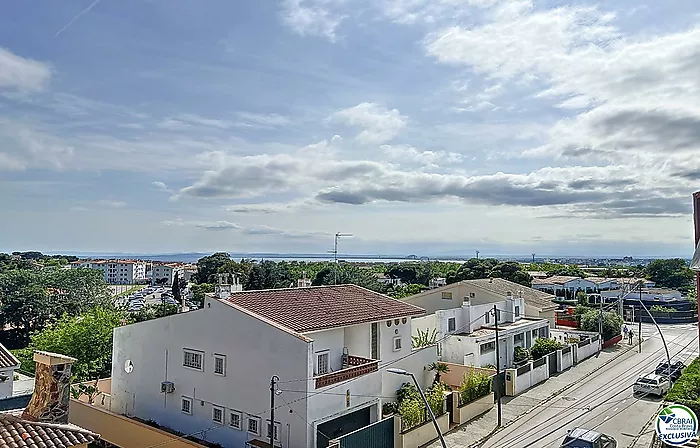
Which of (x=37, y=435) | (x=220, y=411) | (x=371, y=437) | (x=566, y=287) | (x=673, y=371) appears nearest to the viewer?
(x=37, y=435)

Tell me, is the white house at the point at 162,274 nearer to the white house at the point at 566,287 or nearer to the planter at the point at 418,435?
the white house at the point at 566,287

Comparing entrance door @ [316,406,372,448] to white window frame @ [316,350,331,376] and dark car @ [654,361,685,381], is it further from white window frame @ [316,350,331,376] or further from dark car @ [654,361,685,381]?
dark car @ [654,361,685,381]

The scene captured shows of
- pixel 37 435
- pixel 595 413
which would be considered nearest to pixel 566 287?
pixel 595 413

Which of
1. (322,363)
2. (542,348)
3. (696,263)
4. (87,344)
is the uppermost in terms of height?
(696,263)

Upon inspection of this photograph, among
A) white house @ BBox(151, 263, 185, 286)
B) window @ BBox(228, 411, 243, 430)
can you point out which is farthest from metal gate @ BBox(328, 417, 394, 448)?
white house @ BBox(151, 263, 185, 286)

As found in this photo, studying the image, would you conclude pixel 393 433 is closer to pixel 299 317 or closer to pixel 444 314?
pixel 299 317

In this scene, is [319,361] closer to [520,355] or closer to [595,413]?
[595,413]

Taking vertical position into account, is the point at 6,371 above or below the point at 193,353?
below
